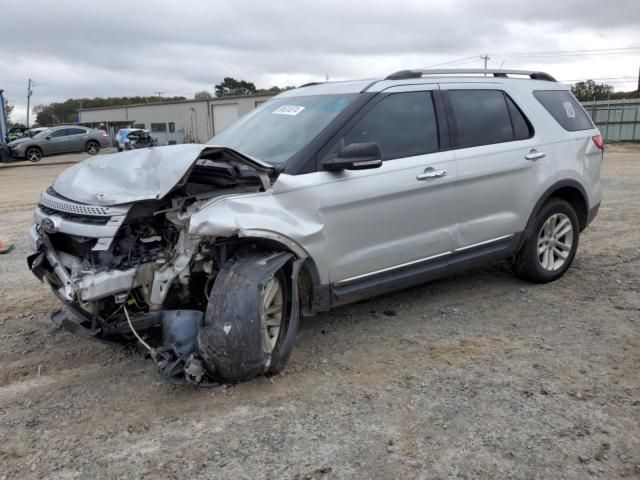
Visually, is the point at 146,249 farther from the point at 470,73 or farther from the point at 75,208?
the point at 470,73

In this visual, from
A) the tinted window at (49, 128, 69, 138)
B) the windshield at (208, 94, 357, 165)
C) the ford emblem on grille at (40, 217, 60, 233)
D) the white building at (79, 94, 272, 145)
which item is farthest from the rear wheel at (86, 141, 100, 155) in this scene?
the ford emblem on grille at (40, 217, 60, 233)

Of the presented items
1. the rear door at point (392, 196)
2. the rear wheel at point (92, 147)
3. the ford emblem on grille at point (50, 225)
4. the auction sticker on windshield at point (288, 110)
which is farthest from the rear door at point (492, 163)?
the rear wheel at point (92, 147)

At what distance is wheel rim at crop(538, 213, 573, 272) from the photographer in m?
5.23

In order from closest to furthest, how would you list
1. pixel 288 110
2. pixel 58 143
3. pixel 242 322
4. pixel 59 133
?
1. pixel 242 322
2. pixel 288 110
3. pixel 58 143
4. pixel 59 133

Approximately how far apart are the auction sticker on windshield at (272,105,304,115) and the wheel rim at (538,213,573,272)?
8.13 ft

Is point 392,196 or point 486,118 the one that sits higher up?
point 486,118

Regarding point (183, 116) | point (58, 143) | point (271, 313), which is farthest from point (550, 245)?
point (183, 116)

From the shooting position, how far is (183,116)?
44281 millimetres

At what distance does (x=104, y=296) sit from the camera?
3188 millimetres

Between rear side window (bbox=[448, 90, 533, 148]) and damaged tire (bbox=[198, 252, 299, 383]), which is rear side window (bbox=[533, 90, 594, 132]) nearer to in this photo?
rear side window (bbox=[448, 90, 533, 148])

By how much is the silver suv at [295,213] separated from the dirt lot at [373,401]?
34cm

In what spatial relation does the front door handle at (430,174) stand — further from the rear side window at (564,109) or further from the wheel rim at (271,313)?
the rear side window at (564,109)

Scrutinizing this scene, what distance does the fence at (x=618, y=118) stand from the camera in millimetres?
28688

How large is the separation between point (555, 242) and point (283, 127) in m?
2.83
